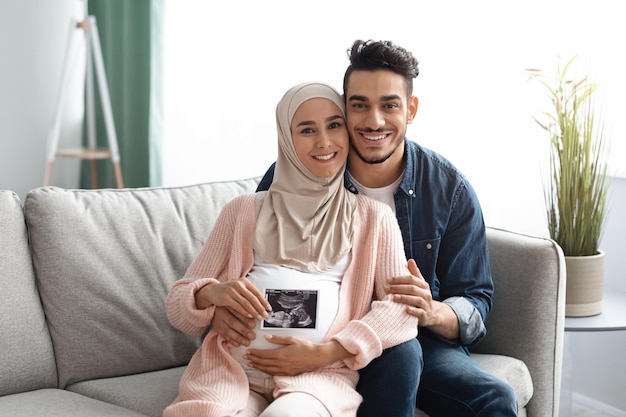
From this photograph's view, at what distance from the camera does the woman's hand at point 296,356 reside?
1.77 meters

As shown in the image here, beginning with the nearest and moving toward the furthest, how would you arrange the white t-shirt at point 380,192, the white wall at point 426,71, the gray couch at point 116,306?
the gray couch at point 116,306 → the white t-shirt at point 380,192 → the white wall at point 426,71

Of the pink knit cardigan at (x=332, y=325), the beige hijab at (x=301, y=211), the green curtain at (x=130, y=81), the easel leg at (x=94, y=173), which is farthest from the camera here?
the easel leg at (x=94, y=173)

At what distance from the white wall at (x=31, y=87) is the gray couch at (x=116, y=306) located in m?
2.10

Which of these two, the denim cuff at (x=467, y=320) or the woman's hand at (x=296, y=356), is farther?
the denim cuff at (x=467, y=320)

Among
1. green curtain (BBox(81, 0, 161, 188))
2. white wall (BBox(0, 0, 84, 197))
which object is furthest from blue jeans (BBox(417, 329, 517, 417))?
white wall (BBox(0, 0, 84, 197))

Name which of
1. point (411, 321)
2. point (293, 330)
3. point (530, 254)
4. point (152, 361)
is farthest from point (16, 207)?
point (530, 254)

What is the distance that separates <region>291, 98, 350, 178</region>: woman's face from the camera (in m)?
1.96

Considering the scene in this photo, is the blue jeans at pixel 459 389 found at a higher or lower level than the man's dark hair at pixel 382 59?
lower

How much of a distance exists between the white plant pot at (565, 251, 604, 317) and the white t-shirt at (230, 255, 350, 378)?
2.80 feet

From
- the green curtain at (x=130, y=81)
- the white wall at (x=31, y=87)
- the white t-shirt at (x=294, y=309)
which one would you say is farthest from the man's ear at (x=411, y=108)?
the white wall at (x=31, y=87)

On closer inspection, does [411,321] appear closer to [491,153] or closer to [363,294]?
[363,294]

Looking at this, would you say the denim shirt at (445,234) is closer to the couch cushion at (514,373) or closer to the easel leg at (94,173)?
the couch cushion at (514,373)

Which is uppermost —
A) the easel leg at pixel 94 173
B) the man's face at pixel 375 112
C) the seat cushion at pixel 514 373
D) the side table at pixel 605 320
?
the man's face at pixel 375 112

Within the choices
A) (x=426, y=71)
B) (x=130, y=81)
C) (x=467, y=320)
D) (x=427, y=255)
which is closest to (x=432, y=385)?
(x=467, y=320)
